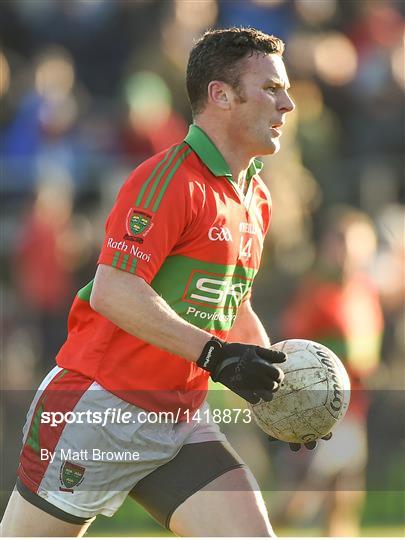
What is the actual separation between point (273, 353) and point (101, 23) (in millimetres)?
7209

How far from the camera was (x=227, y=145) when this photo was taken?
16.7ft

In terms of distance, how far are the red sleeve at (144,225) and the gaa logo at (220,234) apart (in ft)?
0.45

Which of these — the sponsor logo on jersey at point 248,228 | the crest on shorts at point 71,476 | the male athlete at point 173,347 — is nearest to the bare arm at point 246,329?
the male athlete at point 173,347

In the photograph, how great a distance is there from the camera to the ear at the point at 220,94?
16.6 feet

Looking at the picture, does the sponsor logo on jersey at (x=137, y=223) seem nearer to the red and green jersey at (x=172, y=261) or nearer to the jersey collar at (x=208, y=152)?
the red and green jersey at (x=172, y=261)

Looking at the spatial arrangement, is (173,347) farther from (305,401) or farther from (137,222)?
(305,401)

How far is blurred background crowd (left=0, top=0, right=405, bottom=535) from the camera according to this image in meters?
9.30

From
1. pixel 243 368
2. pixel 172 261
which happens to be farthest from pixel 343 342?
pixel 243 368

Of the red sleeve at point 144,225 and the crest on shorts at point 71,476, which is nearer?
the red sleeve at point 144,225

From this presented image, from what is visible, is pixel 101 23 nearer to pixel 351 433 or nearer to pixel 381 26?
pixel 381 26

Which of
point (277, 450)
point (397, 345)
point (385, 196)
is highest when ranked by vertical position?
point (385, 196)

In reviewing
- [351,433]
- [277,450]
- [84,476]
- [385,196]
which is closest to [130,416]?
[84,476]

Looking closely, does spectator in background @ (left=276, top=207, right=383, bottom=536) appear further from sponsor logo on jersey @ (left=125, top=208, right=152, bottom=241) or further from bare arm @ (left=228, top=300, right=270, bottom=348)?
sponsor logo on jersey @ (left=125, top=208, right=152, bottom=241)

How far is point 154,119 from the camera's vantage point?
1015 centimetres
